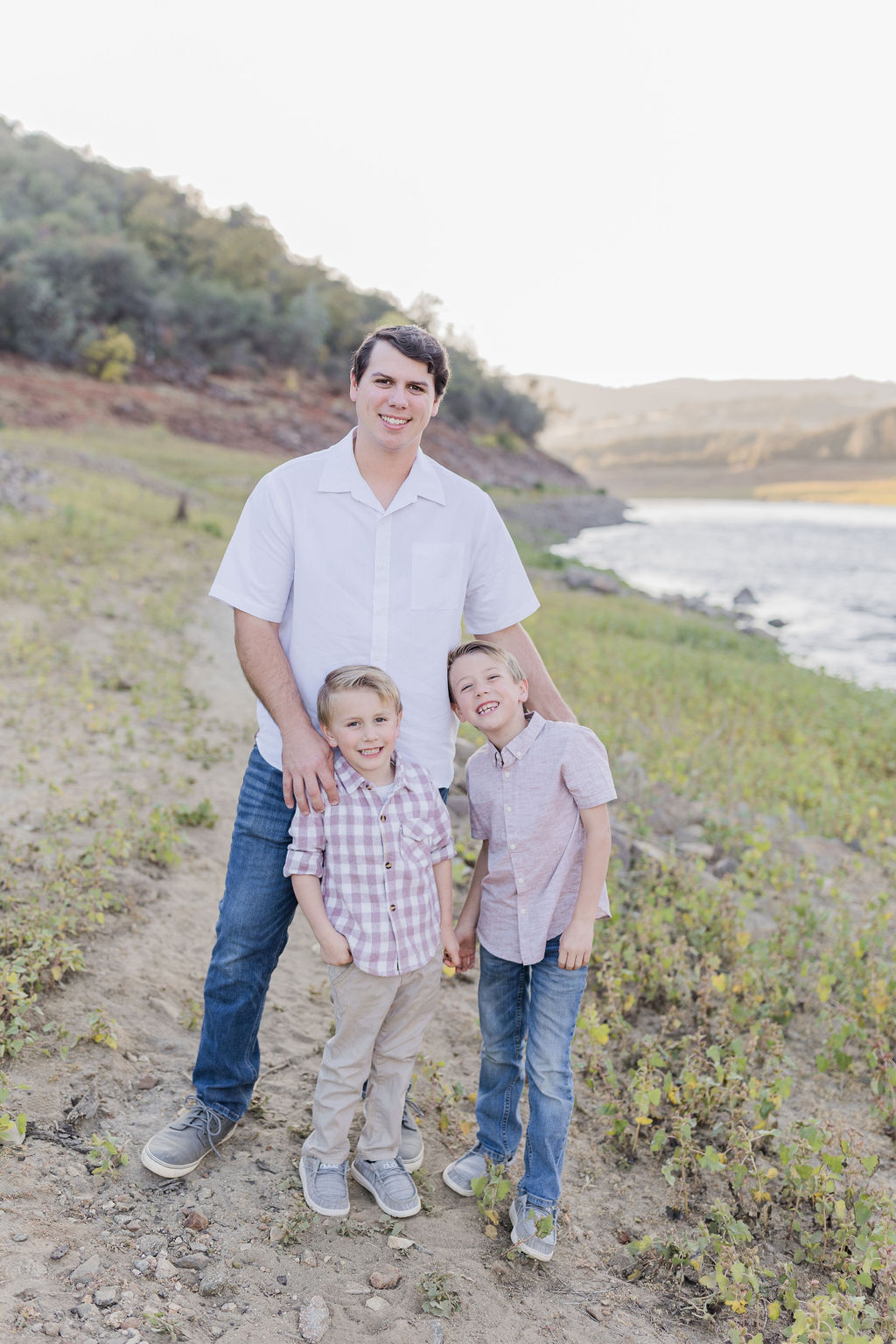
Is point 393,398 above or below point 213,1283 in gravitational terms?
above

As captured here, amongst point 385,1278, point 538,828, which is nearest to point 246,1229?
point 385,1278

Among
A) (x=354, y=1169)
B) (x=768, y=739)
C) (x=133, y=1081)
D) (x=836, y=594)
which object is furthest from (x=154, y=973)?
(x=836, y=594)

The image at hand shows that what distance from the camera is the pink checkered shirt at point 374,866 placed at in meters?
2.51

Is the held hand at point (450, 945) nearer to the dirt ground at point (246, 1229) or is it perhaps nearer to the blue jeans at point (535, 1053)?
the blue jeans at point (535, 1053)

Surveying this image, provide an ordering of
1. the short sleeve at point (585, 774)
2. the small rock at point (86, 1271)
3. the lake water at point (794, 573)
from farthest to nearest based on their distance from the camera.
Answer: the lake water at point (794, 573), the short sleeve at point (585, 774), the small rock at point (86, 1271)

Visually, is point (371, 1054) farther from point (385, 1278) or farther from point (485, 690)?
point (485, 690)

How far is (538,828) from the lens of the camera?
262 cm

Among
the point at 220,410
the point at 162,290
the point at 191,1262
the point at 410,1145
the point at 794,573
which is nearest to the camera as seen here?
the point at 191,1262

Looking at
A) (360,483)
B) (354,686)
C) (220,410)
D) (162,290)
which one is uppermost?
(162,290)

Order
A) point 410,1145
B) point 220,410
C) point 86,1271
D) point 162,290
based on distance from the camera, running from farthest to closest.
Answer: point 162,290, point 220,410, point 410,1145, point 86,1271

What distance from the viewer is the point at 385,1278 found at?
244 centimetres

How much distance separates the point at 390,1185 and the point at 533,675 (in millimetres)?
1611

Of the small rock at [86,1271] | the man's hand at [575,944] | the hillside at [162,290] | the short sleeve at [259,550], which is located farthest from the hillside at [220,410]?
the man's hand at [575,944]

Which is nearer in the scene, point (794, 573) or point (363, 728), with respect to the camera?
point (363, 728)
